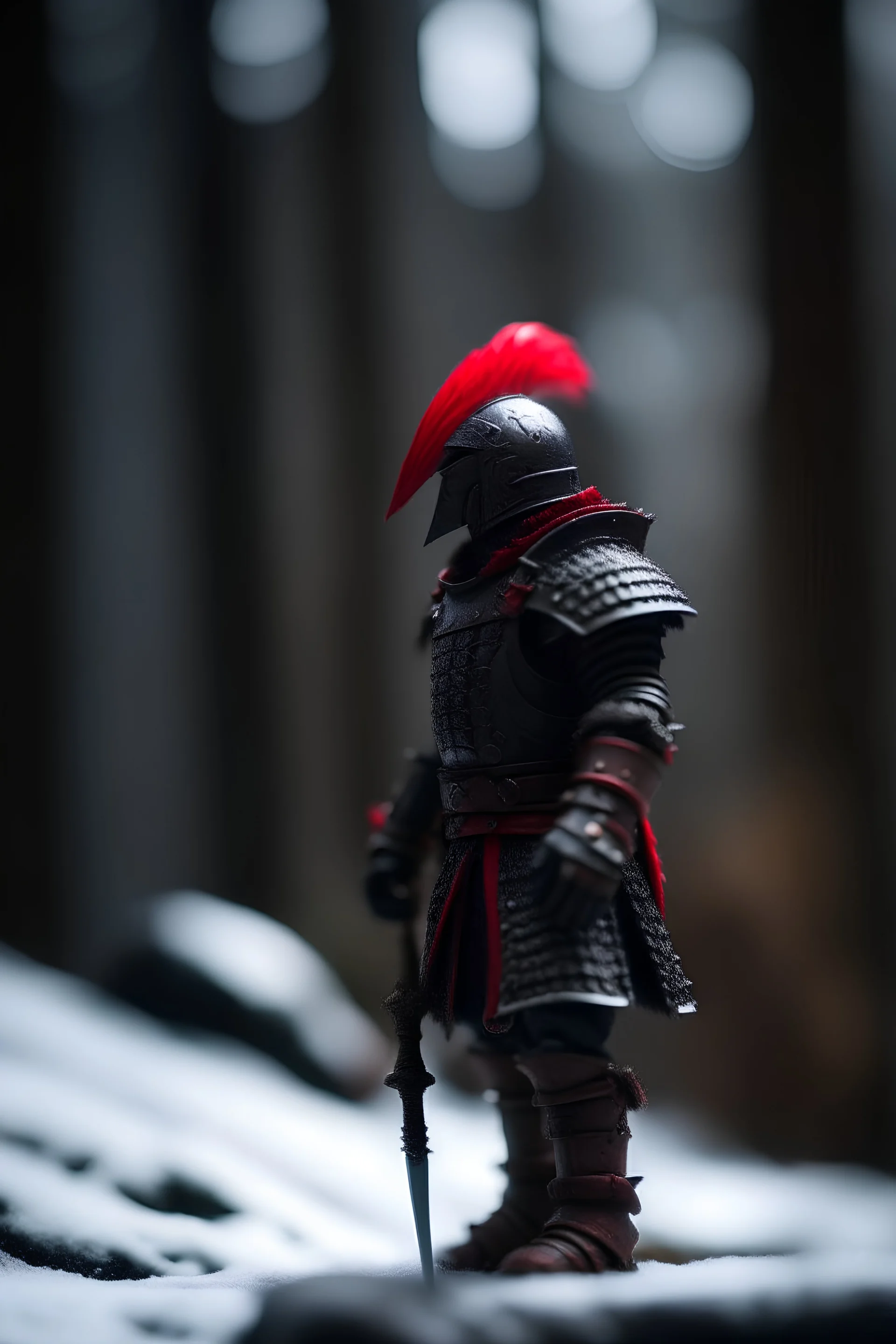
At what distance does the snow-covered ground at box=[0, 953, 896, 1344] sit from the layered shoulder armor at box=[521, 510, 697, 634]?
2.84 ft

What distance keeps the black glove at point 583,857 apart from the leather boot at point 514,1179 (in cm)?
46

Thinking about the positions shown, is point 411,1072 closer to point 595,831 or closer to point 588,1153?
point 588,1153

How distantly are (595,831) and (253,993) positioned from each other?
172cm

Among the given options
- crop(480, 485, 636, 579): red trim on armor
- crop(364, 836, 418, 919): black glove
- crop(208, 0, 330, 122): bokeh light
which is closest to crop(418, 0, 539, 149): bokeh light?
crop(208, 0, 330, 122): bokeh light

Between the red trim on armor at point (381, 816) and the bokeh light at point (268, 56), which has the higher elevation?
the bokeh light at point (268, 56)

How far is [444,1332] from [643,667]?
34.1 inches

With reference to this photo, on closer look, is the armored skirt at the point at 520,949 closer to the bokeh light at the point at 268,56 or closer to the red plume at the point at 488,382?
the red plume at the point at 488,382

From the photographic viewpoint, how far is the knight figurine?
1543mm

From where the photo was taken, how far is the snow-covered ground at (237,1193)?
63.7 inches

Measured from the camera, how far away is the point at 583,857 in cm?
148

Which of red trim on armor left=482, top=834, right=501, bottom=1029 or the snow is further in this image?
the snow

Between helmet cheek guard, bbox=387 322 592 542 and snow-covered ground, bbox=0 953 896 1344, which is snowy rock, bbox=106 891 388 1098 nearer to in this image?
snow-covered ground, bbox=0 953 896 1344

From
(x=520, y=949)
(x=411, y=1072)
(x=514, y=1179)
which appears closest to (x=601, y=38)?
(x=520, y=949)

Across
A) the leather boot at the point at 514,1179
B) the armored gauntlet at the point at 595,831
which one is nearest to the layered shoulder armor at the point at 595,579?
the armored gauntlet at the point at 595,831
